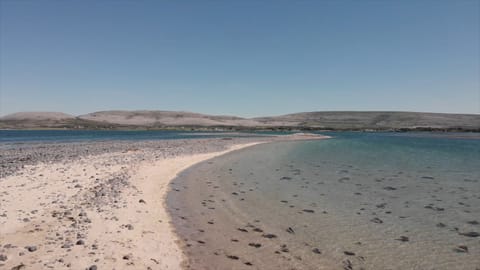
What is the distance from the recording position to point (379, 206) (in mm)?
11602

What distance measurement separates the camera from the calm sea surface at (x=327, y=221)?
23.2 feet

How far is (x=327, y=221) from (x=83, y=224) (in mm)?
7579

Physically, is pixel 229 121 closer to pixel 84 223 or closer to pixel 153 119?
pixel 153 119

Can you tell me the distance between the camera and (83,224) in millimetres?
8078

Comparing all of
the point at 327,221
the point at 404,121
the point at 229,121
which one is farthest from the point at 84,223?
the point at 404,121

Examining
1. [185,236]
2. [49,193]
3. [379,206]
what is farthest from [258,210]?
[49,193]

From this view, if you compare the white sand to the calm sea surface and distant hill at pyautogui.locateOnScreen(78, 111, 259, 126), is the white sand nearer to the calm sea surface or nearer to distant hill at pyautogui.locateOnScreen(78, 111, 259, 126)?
the calm sea surface

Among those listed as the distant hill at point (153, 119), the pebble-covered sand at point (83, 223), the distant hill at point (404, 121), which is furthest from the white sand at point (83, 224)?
the distant hill at point (153, 119)

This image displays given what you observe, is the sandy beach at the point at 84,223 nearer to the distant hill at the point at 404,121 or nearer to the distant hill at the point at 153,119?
the distant hill at the point at 404,121

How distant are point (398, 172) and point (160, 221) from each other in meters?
17.7

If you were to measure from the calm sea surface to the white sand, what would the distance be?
0.79 metres

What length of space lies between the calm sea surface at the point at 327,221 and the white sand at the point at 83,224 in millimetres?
789

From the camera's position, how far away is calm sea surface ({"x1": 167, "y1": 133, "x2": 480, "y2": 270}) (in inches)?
278

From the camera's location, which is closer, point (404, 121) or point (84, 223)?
point (84, 223)
